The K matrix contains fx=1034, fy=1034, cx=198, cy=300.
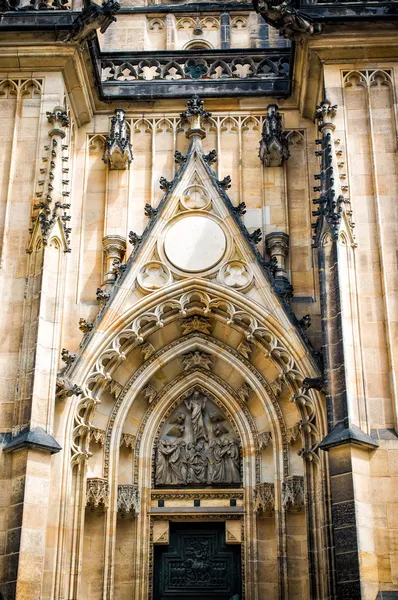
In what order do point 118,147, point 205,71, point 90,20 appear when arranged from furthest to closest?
1. point 205,71
2. point 118,147
3. point 90,20

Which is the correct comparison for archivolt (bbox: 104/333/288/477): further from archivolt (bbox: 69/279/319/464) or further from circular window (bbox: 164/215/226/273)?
circular window (bbox: 164/215/226/273)

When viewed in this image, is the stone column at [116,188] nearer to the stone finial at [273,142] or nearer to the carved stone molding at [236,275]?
the carved stone molding at [236,275]

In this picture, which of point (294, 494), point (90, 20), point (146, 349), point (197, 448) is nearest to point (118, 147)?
point (90, 20)

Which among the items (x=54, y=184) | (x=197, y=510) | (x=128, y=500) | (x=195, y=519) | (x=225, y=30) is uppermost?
(x=225, y=30)

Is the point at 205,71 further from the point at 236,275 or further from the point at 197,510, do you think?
the point at 197,510

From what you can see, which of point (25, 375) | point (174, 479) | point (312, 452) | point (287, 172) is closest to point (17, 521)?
point (25, 375)

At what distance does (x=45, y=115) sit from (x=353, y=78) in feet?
14.6

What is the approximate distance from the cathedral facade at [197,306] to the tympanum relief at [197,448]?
0.03 metres

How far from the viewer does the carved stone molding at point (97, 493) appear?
13.8m

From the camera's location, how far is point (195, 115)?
15773 millimetres

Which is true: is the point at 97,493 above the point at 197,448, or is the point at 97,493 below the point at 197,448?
below

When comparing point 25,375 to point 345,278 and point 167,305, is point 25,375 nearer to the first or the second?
point 167,305

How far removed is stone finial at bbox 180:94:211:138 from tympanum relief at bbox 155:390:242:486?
12.9 feet

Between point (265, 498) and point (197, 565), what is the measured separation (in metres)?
1.34
